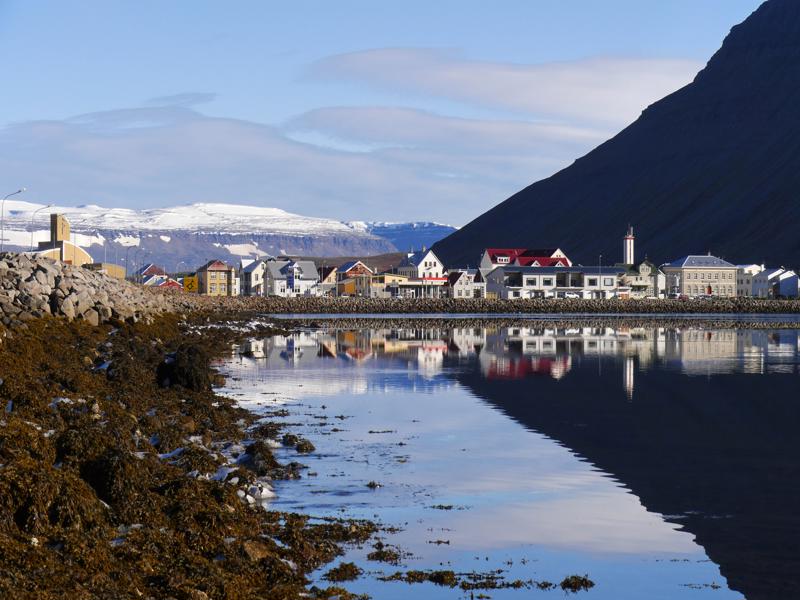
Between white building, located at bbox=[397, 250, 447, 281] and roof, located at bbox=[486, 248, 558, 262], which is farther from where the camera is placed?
roof, located at bbox=[486, 248, 558, 262]

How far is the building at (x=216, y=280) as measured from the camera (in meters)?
186

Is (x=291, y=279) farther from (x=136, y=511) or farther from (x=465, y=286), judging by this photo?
(x=136, y=511)

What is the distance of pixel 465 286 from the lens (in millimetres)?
178750

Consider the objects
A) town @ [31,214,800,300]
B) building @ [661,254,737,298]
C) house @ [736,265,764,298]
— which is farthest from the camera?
house @ [736,265,764,298]

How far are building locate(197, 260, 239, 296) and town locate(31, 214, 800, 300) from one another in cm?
17

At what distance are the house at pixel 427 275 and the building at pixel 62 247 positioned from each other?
7444 cm

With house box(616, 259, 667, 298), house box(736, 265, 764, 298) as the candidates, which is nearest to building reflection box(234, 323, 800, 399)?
house box(616, 259, 667, 298)

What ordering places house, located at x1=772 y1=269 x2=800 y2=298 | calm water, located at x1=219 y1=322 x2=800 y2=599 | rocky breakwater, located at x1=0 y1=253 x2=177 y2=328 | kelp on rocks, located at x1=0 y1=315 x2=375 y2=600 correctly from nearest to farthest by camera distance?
kelp on rocks, located at x1=0 y1=315 x2=375 y2=600
calm water, located at x1=219 y1=322 x2=800 y2=599
rocky breakwater, located at x1=0 y1=253 x2=177 y2=328
house, located at x1=772 y1=269 x2=800 y2=298

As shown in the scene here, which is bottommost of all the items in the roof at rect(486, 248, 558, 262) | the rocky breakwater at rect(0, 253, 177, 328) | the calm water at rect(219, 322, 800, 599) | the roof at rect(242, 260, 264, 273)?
the calm water at rect(219, 322, 800, 599)

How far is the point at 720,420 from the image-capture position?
3050 centimetres

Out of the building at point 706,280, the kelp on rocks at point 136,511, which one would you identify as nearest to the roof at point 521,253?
the building at point 706,280

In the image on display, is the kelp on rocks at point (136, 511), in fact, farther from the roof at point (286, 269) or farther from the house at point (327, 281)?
the house at point (327, 281)

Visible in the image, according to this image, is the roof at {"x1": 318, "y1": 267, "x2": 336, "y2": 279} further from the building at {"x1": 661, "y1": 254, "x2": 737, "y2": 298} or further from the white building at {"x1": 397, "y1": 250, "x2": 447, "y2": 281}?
the building at {"x1": 661, "y1": 254, "x2": 737, "y2": 298}

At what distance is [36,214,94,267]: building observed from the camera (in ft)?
330
